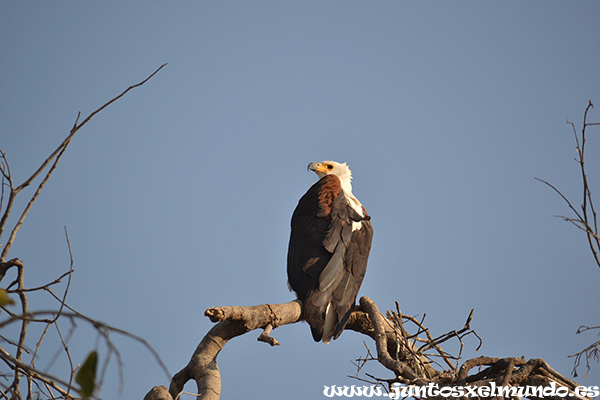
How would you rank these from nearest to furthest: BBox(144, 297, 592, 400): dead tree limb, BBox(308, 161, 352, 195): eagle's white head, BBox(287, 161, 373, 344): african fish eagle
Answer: BBox(144, 297, 592, 400): dead tree limb < BBox(287, 161, 373, 344): african fish eagle < BBox(308, 161, 352, 195): eagle's white head

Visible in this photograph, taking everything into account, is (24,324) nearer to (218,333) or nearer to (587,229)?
(218,333)

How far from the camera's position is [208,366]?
10.7 feet

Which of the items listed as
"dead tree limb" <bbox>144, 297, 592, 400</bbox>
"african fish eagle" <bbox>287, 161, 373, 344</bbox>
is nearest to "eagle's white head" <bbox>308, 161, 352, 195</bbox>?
"african fish eagle" <bbox>287, 161, 373, 344</bbox>

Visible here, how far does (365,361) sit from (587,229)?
1.58 meters

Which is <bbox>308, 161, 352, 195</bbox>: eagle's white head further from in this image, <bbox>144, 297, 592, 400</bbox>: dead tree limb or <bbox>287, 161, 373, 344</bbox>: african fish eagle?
<bbox>144, 297, 592, 400</bbox>: dead tree limb

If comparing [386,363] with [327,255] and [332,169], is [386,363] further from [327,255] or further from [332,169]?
[332,169]

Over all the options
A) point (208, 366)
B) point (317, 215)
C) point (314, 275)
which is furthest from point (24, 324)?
point (317, 215)

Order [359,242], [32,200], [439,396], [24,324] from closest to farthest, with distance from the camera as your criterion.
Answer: [32,200] < [24,324] < [439,396] < [359,242]

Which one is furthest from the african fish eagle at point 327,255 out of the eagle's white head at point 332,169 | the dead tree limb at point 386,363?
→ the eagle's white head at point 332,169

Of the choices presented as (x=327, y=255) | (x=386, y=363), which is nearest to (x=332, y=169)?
(x=327, y=255)

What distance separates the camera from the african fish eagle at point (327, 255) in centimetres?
409

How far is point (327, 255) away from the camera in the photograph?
4488 millimetres

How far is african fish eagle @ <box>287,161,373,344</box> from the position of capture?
13.4 ft

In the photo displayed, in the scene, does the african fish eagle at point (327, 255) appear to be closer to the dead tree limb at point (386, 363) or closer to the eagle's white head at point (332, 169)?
the dead tree limb at point (386, 363)
